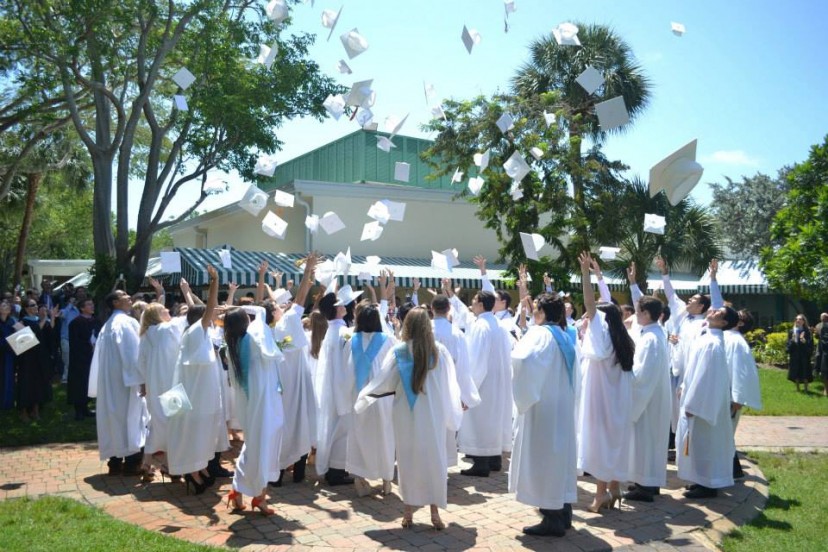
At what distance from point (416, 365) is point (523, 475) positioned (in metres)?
1.31

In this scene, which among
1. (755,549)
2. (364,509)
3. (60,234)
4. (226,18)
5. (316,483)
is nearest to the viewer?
(755,549)

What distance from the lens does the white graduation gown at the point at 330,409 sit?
7.73 m

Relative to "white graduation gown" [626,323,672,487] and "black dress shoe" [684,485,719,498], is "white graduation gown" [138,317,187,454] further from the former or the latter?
"black dress shoe" [684,485,719,498]

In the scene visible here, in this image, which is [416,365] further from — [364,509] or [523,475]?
[364,509]

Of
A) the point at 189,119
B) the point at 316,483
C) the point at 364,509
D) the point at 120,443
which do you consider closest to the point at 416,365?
the point at 364,509

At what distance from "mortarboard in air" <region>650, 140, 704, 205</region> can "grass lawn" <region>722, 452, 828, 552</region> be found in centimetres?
345

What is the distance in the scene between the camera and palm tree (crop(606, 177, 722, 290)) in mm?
23781

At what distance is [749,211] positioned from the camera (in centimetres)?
3838

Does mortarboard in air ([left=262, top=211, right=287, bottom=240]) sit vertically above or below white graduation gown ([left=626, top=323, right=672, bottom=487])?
above

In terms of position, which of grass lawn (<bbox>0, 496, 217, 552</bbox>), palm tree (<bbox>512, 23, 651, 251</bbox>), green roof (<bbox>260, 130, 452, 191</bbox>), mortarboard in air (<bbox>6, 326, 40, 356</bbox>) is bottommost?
grass lawn (<bbox>0, 496, 217, 552</bbox>)

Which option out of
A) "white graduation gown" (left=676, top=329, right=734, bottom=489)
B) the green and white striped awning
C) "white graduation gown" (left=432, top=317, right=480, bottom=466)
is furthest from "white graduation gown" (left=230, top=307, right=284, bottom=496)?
the green and white striped awning

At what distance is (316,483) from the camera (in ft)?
25.3

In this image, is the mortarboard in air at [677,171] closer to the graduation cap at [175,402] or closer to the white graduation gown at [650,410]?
the white graduation gown at [650,410]

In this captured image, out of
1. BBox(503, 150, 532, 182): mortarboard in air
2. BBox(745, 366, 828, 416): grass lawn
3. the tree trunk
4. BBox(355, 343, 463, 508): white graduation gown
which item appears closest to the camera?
BBox(355, 343, 463, 508): white graduation gown
